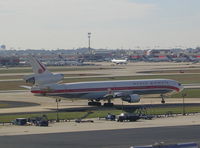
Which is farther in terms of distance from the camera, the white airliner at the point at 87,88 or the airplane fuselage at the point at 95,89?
the white airliner at the point at 87,88

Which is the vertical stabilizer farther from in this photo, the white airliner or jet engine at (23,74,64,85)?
jet engine at (23,74,64,85)

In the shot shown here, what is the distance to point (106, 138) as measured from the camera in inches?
2751

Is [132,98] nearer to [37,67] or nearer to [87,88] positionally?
[87,88]

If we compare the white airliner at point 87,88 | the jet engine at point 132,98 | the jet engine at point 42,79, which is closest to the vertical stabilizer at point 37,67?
the white airliner at point 87,88

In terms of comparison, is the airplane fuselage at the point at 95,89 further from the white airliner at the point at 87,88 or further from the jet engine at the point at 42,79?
the jet engine at the point at 42,79

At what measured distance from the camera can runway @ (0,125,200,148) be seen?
2563 inches

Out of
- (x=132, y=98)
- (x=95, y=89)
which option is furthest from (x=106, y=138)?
(x=95, y=89)

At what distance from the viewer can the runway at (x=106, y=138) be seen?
65088 mm

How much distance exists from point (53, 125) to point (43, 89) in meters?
24.7

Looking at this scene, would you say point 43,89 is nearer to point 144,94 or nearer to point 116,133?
point 144,94

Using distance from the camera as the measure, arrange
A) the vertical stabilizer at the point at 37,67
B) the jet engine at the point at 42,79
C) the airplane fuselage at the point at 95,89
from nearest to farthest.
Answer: the airplane fuselage at the point at 95,89 < the jet engine at the point at 42,79 < the vertical stabilizer at the point at 37,67

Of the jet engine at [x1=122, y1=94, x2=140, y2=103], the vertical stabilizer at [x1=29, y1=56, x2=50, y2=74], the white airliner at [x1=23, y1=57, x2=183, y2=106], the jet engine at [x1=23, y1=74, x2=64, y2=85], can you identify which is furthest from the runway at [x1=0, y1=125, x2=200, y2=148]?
the vertical stabilizer at [x1=29, y1=56, x2=50, y2=74]

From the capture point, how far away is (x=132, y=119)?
88.1m

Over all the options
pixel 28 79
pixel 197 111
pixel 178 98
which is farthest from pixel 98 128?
pixel 178 98
